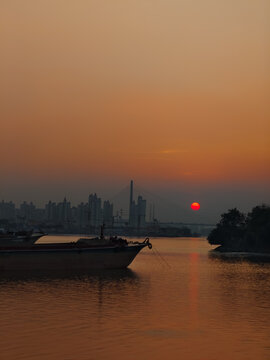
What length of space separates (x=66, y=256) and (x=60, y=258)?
71 centimetres

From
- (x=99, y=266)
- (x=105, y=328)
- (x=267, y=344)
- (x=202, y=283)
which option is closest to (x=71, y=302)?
(x=105, y=328)

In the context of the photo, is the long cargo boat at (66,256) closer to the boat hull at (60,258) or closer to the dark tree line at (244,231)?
the boat hull at (60,258)

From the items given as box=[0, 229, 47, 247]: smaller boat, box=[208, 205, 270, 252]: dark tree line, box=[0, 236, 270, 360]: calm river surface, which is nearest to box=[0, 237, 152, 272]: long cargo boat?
box=[0, 229, 47, 247]: smaller boat

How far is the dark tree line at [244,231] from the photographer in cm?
15789

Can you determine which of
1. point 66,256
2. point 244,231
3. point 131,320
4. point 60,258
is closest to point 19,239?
point 60,258

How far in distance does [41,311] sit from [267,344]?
13791 mm

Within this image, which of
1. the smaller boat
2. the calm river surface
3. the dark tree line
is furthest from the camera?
the dark tree line

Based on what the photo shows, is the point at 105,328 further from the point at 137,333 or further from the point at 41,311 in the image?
the point at 41,311

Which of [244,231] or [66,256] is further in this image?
[244,231]

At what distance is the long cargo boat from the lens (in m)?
62.7

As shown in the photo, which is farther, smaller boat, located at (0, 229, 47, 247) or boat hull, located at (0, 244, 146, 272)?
smaller boat, located at (0, 229, 47, 247)

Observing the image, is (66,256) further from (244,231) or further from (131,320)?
(244,231)

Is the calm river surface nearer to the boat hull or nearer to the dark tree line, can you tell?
the boat hull

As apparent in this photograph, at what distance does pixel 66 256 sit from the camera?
64.4m
